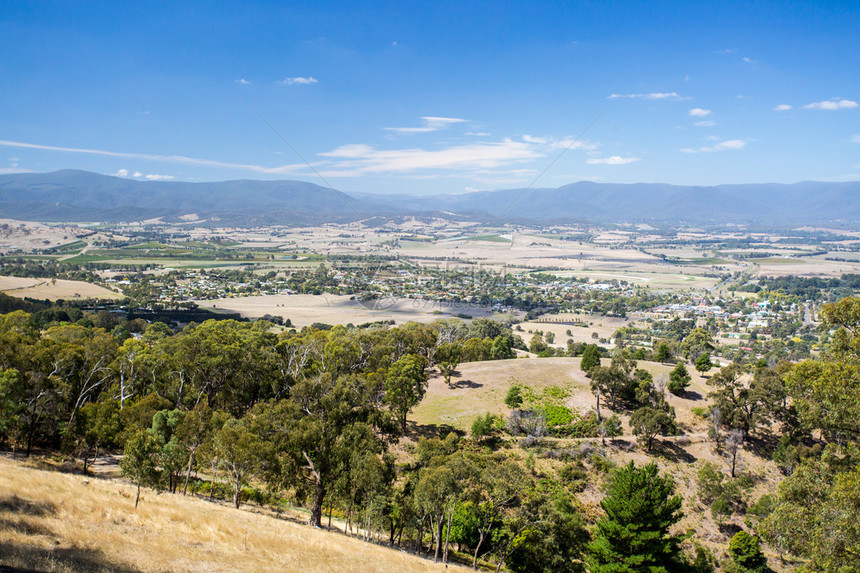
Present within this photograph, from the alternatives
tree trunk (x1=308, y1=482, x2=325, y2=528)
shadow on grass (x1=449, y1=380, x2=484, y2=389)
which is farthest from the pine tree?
shadow on grass (x1=449, y1=380, x2=484, y2=389)

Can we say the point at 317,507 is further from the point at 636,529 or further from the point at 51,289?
the point at 51,289

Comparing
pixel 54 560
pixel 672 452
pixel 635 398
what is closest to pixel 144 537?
pixel 54 560

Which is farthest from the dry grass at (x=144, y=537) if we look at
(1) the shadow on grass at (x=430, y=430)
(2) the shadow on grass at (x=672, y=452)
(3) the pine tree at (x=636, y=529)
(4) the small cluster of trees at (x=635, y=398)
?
(2) the shadow on grass at (x=672, y=452)

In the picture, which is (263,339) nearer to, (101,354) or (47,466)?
(101,354)

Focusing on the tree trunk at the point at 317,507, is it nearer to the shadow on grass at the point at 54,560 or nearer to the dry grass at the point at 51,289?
the shadow on grass at the point at 54,560

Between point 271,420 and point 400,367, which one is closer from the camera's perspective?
point 271,420

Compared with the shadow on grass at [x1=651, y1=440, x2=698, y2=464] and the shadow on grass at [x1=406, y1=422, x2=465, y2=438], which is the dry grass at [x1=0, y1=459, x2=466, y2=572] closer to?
the shadow on grass at [x1=406, y1=422, x2=465, y2=438]

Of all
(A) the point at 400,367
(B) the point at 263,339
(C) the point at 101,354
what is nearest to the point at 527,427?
(A) the point at 400,367
